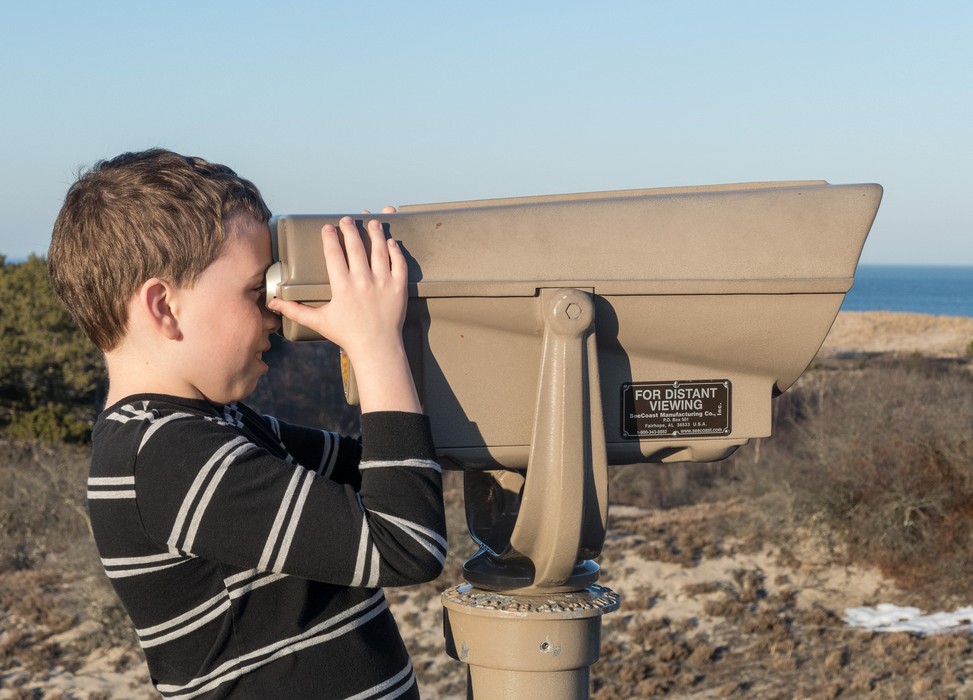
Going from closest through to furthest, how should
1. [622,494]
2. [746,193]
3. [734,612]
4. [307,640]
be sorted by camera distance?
[307,640] → [746,193] → [734,612] → [622,494]

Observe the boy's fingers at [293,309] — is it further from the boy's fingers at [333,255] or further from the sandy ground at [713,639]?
the sandy ground at [713,639]

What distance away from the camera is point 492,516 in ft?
4.74

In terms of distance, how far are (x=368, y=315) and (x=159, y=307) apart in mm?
256

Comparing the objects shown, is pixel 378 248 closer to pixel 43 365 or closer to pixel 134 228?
pixel 134 228

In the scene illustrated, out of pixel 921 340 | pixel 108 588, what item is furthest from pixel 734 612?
pixel 921 340

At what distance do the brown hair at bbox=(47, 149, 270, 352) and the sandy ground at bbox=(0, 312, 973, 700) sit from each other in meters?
4.23

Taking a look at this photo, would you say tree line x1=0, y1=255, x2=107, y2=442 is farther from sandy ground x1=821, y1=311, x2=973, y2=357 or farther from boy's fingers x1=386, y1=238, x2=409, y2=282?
sandy ground x1=821, y1=311, x2=973, y2=357

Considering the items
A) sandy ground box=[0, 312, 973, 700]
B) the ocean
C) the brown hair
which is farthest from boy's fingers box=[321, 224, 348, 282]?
the ocean

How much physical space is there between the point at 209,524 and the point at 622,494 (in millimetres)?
8127

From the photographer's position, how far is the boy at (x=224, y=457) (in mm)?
1120

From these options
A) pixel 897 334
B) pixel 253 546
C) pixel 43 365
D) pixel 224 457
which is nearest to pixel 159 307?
pixel 224 457

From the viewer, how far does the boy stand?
3.67 feet

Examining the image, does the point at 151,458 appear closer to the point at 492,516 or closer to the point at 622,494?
the point at 492,516

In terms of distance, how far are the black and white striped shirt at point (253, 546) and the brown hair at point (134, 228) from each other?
0.15 metres
